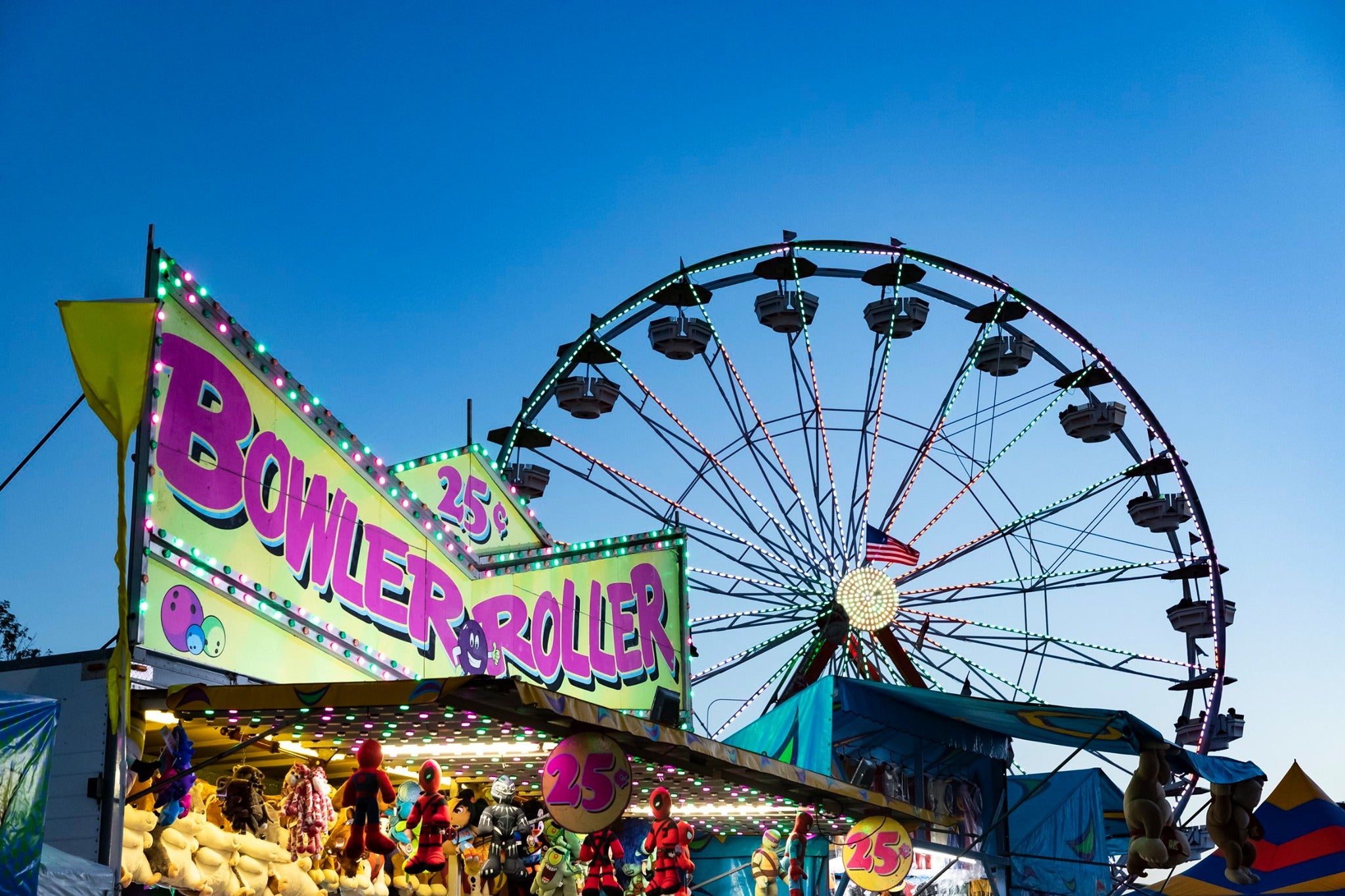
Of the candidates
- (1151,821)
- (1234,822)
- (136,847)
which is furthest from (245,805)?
(1234,822)

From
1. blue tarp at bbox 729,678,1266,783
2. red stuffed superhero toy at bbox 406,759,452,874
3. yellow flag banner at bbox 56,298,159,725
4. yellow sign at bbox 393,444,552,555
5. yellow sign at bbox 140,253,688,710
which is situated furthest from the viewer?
yellow sign at bbox 393,444,552,555

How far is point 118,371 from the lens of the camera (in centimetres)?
898

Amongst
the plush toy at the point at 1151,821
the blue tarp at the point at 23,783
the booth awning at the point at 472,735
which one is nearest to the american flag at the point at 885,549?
the booth awning at the point at 472,735

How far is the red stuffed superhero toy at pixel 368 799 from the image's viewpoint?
9.17 meters

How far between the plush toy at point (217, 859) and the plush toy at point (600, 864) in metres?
2.43

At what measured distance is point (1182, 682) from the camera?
2367cm

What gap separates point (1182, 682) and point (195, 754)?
17647 mm

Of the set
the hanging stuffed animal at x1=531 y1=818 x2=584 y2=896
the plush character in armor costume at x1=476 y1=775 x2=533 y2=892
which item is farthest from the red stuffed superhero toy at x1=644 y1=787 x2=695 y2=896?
the plush character in armor costume at x1=476 y1=775 x2=533 y2=892

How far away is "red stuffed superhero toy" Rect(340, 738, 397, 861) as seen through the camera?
9.17 meters

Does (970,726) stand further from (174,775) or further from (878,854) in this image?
(174,775)

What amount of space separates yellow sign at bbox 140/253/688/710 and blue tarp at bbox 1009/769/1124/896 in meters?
8.30

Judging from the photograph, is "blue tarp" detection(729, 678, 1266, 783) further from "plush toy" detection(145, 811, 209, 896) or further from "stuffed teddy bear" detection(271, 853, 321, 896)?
"plush toy" detection(145, 811, 209, 896)

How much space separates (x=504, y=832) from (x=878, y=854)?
4925 millimetres

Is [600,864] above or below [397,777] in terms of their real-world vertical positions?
below
